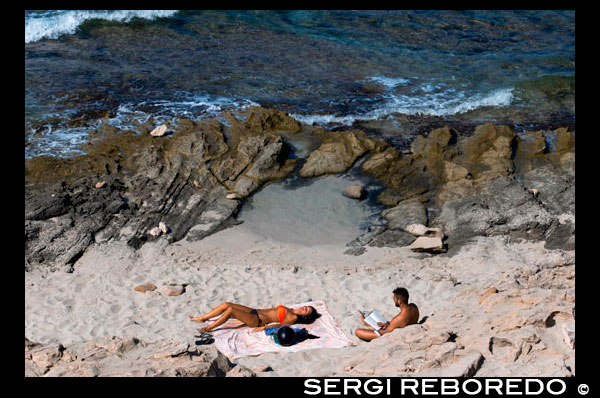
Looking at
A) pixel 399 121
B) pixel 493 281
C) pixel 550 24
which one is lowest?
pixel 493 281

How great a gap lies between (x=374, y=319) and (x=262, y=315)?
1446mm

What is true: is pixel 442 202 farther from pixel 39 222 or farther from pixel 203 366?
pixel 39 222

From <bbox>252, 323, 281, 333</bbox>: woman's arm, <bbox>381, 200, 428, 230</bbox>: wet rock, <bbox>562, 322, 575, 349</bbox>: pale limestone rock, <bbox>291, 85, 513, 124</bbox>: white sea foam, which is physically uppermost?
<bbox>291, 85, 513, 124</bbox>: white sea foam

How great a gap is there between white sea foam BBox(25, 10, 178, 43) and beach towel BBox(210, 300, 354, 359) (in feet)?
41.9

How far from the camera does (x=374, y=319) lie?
7.23 metres

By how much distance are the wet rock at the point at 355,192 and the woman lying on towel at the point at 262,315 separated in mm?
3083

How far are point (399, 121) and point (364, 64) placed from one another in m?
3.91

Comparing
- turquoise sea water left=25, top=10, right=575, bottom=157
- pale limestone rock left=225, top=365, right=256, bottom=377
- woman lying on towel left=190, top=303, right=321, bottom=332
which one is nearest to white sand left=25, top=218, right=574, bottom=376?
woman lying on towel left=190, top=303, right=321, bottom=332

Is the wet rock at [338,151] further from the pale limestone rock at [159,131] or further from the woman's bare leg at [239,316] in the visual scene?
the woman's bare leg at [239,316]

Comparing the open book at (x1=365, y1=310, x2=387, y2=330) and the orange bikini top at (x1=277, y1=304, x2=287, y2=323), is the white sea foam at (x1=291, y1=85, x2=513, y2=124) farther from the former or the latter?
the open book at (x1=365, y1=310, x2=387, y2=330)

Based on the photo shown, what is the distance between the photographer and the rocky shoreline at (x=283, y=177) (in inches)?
361

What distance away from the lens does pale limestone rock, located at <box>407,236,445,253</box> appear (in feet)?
29.4
